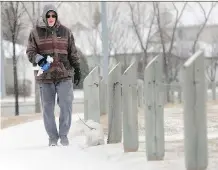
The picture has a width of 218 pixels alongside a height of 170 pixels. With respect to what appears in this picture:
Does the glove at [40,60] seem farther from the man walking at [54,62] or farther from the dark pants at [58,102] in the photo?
the dark pants at [58,102]

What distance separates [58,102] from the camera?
240 inches

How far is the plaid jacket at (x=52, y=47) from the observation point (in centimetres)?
589

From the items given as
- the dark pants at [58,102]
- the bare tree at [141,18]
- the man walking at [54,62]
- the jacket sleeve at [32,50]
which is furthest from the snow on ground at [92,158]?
the bare tree at [141,18]

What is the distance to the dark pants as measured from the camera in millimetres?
6004

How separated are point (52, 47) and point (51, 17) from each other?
0.35 metres

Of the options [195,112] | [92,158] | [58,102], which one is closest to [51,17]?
[58,102]

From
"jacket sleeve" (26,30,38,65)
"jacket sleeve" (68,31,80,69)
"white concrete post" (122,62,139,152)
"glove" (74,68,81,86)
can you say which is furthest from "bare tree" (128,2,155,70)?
"white concrete post" (122,62,139,152)

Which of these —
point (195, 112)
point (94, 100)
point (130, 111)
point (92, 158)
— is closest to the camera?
point (195, 112)

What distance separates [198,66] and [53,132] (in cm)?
284

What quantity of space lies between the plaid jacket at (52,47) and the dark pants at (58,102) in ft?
0.30

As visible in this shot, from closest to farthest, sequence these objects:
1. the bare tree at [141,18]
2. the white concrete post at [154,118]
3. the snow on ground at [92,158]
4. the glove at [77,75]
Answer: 1. the snow on ground at [92,158]
2. the white concrete post at [154,118]
3. the glove at [77,75]
4. the bare tree at [141,18]

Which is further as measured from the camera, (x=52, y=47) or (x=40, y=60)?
(x=52, y=47)

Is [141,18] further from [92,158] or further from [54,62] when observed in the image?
[92,158]

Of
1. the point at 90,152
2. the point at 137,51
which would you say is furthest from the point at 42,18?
the point at 137,51
